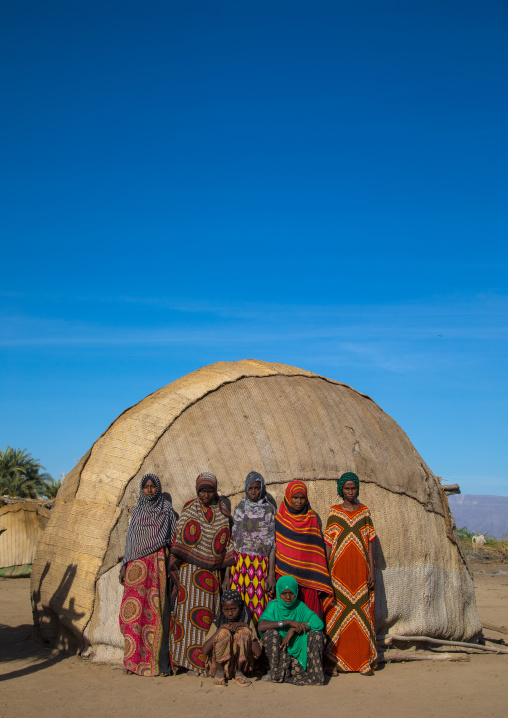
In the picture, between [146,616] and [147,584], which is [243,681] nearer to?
[146,616]

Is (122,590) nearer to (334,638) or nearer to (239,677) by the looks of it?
(239,677)

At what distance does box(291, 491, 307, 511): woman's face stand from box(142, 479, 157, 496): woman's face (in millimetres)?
1213

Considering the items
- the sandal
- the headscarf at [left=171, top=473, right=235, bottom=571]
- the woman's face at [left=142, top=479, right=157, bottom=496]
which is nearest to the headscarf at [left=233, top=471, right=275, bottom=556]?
the headscarf at [left=171, top=473, right=235, bottom=571]

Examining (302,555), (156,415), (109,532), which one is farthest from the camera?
(156,415)

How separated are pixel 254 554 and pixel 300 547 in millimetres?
399

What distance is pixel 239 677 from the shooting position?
5.21 metres

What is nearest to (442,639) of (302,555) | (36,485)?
(302,555)

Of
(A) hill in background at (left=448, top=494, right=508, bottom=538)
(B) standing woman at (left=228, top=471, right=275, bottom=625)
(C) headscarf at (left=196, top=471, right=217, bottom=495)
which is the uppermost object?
(A) hill in background at (left=448, top=494, right=508, bottom=538)

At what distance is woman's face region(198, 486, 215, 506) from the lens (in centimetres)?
569

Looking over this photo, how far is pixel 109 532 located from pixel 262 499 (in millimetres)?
1464

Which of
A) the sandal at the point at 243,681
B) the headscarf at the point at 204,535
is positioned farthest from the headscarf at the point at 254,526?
the sandal at the point at 243,681

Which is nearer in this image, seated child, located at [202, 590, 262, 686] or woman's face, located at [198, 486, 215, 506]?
seated child, located at [202, 590, 262, 686]

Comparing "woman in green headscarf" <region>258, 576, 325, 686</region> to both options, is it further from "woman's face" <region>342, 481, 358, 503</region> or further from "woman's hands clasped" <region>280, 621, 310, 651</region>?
"woman's face" <region>342, 481, 358, 503</region>

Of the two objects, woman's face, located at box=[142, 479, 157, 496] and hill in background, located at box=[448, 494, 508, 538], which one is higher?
hill in background, located at box=[448, 494, 508, 538]
